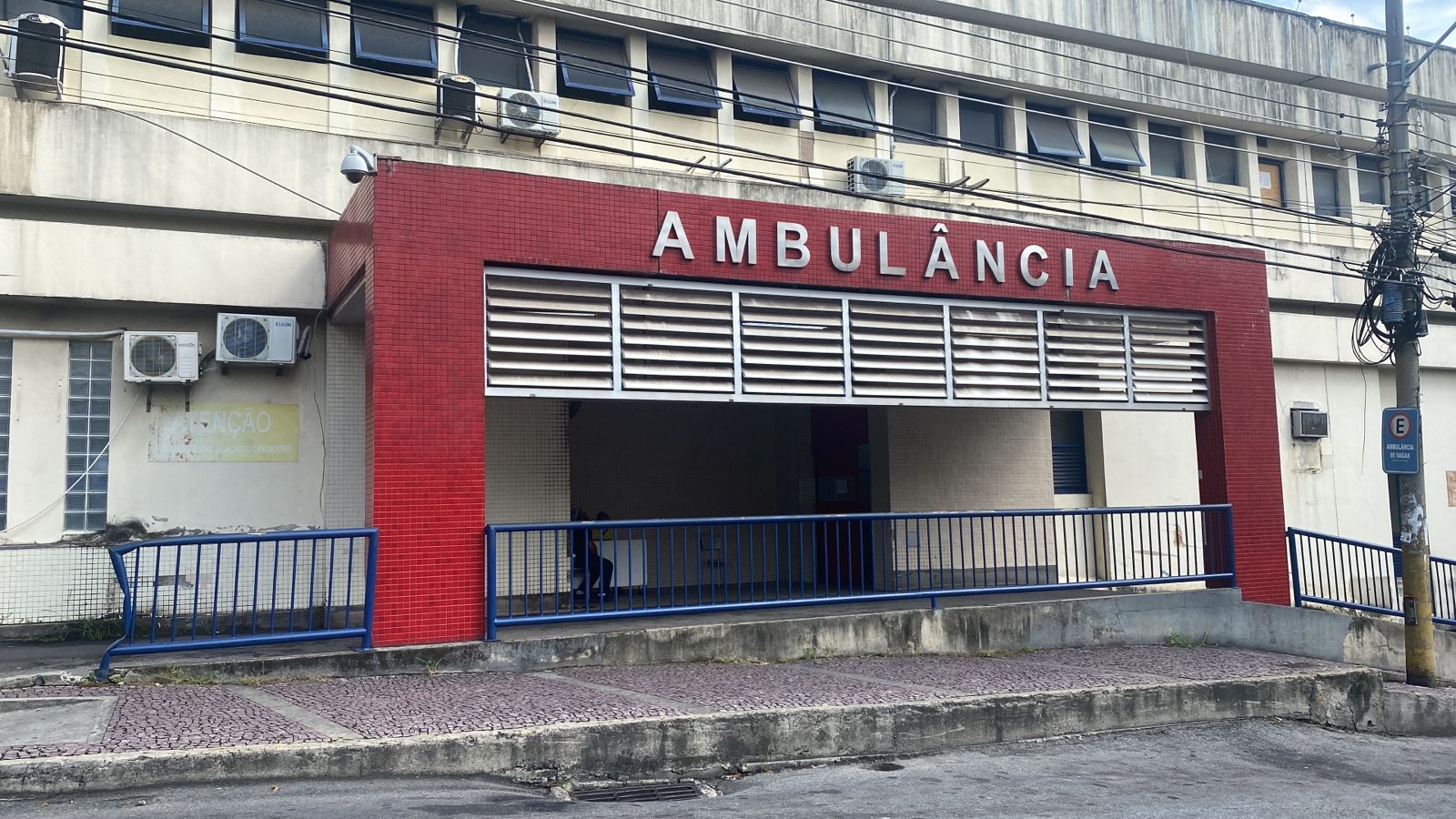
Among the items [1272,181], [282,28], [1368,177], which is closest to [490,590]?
[282,28]

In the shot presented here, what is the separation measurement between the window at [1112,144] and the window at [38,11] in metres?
13.1

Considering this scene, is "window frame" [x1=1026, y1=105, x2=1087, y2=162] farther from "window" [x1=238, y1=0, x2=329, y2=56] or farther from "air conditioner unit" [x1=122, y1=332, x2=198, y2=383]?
"air conditioner unit" [x1=122, y1=332, x2=198, y2=383]

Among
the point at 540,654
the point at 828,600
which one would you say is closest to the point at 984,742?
the point at 828,600

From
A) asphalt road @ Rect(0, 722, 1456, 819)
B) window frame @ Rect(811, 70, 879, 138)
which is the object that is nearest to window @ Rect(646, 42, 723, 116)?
window frame @ Rect(811, 70, 879, 138)

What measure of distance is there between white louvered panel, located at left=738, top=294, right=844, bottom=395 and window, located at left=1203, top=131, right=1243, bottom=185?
399 inches

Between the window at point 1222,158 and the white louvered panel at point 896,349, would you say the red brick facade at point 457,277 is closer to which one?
the white louvered panel at point 896,349

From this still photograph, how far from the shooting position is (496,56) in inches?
526

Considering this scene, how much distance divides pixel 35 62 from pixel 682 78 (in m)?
6.95

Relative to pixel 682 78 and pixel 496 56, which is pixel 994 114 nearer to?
pixel 682 78

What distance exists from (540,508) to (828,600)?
344 centimetres

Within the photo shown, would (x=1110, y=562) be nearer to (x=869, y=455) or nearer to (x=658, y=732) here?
(x=869, y=455)

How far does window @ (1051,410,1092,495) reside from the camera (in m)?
15.9

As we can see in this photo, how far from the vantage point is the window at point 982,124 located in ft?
53.7

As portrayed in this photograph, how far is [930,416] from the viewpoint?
14.6 meters
